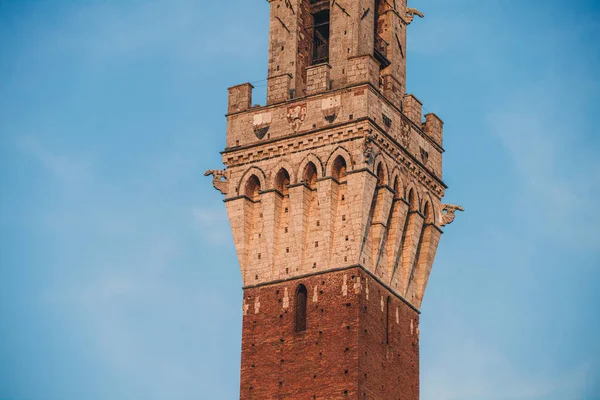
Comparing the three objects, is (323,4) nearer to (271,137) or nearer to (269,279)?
(271,137)

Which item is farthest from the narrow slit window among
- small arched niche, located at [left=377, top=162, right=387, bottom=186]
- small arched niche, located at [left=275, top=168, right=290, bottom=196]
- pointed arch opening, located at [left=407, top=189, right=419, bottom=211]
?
pointed arch opening, located at [left=407, top=189, right=419, bottom=211]

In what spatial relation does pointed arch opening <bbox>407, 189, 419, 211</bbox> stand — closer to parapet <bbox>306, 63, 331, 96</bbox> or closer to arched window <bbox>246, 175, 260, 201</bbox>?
parapet <bbox>306, 63, 331, 96</bbox>

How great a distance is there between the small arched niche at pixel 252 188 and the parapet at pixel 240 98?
10.9ft

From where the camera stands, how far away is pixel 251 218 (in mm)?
79500

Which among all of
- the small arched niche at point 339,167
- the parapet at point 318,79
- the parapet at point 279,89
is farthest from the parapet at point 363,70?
the small arched niche at point 339,167

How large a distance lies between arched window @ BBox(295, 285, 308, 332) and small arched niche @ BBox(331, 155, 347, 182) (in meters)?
4.78

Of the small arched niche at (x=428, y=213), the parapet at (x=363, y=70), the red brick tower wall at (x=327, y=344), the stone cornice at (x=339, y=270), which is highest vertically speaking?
the parapet at (x=363, y=70)

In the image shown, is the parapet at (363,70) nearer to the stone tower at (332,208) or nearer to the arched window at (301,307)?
the stone tower at (332,208)

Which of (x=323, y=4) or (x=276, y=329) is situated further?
(x=323, y=4)

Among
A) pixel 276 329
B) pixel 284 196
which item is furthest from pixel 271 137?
pixel 276 329

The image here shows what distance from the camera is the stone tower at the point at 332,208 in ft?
248

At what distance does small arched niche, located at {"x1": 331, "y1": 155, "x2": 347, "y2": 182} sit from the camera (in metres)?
77.8

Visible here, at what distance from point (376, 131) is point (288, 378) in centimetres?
1086

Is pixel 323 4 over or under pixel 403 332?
over
